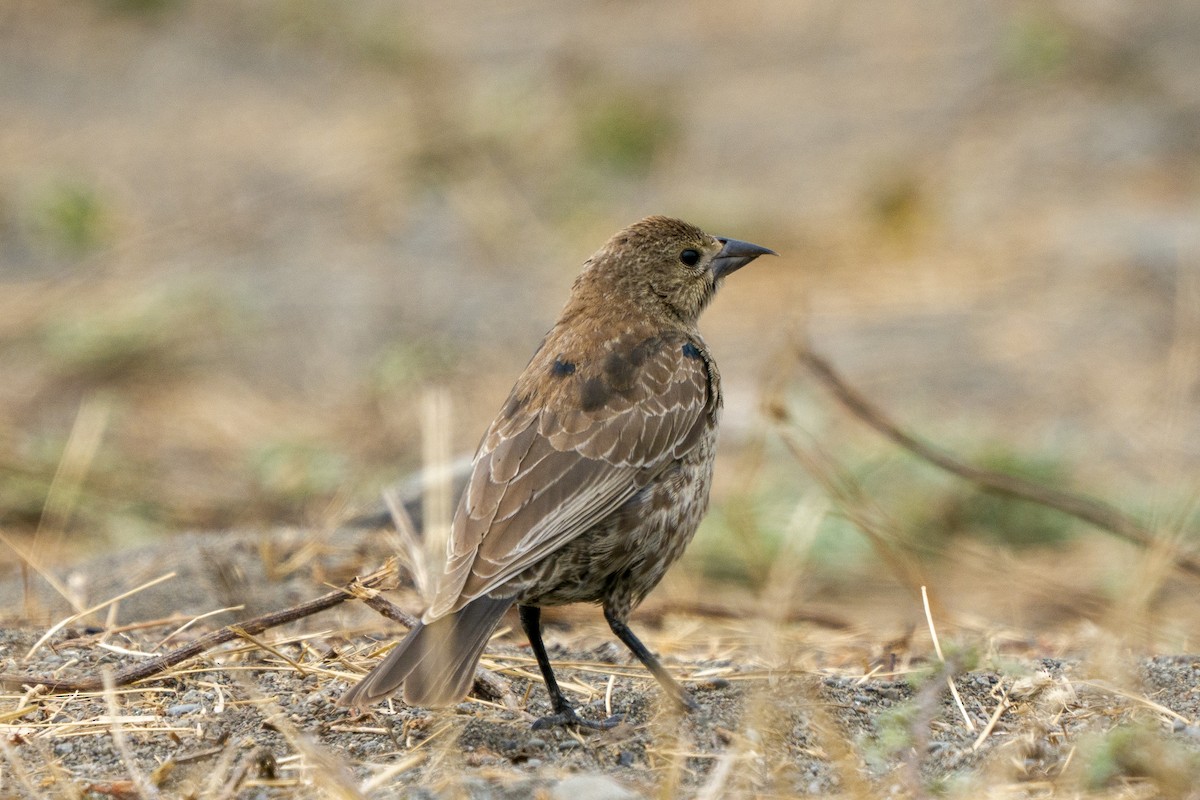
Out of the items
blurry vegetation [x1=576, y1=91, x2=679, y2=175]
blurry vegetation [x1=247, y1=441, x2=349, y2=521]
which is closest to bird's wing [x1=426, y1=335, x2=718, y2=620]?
blurry vegetation [x1=247, y1=441, x2=349, y2=521]

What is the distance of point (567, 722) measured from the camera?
427cm

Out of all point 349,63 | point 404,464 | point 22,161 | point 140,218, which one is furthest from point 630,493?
point 349,63

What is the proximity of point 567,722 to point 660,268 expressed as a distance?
69.7 inches

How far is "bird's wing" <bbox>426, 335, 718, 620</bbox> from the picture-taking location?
4.25 m

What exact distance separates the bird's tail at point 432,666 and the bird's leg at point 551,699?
0.36m

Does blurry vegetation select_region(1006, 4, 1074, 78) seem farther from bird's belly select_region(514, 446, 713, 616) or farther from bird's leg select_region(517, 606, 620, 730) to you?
bird's leg select_region(517, 606, 620, 730)

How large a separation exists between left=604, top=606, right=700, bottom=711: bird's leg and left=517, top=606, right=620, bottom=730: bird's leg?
0.57ft

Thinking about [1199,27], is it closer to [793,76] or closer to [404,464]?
[793,76]

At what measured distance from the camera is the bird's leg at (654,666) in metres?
4.44

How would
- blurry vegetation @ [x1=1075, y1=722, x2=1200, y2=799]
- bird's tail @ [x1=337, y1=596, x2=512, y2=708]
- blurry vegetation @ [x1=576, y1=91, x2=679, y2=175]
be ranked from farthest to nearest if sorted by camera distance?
blurry vegetation @ [x1=576, y1=91, x2=679, y2=175] < bird's tail @ [x1=337, y1=596, x2=512, y2=708] < blurry vegetation @ [x1=1075, y1=722, x2=1200, y2=799]

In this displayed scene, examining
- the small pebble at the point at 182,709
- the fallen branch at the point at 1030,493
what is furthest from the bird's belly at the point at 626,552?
the fallen branch at the point at 1030,493

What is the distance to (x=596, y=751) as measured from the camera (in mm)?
4098

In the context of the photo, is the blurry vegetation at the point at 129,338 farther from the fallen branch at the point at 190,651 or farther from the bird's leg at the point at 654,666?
the bird's leg at the point at 654,666

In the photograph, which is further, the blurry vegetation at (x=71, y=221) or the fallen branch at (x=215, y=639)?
the blurry vegetation at (x=71, y=221)
